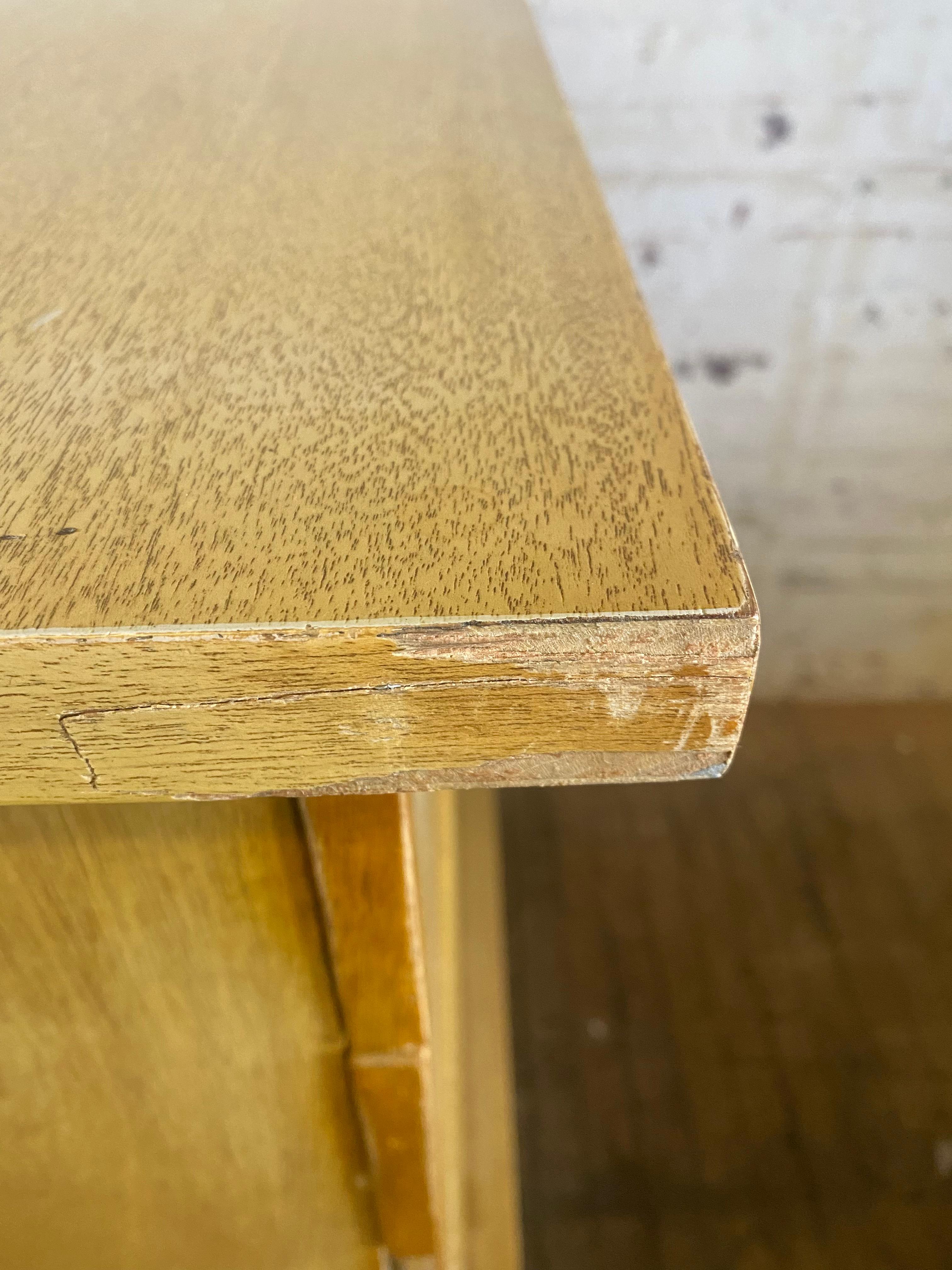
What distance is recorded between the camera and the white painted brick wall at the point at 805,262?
975mm

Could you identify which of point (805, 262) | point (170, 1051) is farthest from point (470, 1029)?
point (805, 262)

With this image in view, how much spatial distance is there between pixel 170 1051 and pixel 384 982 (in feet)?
0.24

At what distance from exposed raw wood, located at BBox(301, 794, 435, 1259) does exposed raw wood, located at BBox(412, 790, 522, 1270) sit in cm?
8

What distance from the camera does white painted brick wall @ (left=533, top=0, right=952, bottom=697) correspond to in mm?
975

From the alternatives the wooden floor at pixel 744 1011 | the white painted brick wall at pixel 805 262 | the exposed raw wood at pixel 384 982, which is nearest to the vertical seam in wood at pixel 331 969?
the exposed raw wood at pixel 384 982

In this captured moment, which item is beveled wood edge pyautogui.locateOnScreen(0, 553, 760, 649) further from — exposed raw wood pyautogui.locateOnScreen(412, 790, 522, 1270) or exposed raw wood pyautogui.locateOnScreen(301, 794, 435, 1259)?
exposed raw wood pyautogui.locateOnScreen(412, 790, 522, 1270)

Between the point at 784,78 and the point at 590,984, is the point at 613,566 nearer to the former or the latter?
Answer: the point at 590,984

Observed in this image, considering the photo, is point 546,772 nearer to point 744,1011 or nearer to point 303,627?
point 303,627

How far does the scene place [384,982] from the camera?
A: 28cm

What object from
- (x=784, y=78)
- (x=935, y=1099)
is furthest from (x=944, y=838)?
(x=784, y=78)

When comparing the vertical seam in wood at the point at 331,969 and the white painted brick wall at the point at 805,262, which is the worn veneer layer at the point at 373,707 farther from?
the white painted brick wall at the point at 805,262

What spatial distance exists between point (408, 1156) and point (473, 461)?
0.25 m

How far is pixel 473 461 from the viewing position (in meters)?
0.19

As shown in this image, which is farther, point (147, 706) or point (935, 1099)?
point (935, 1099)
